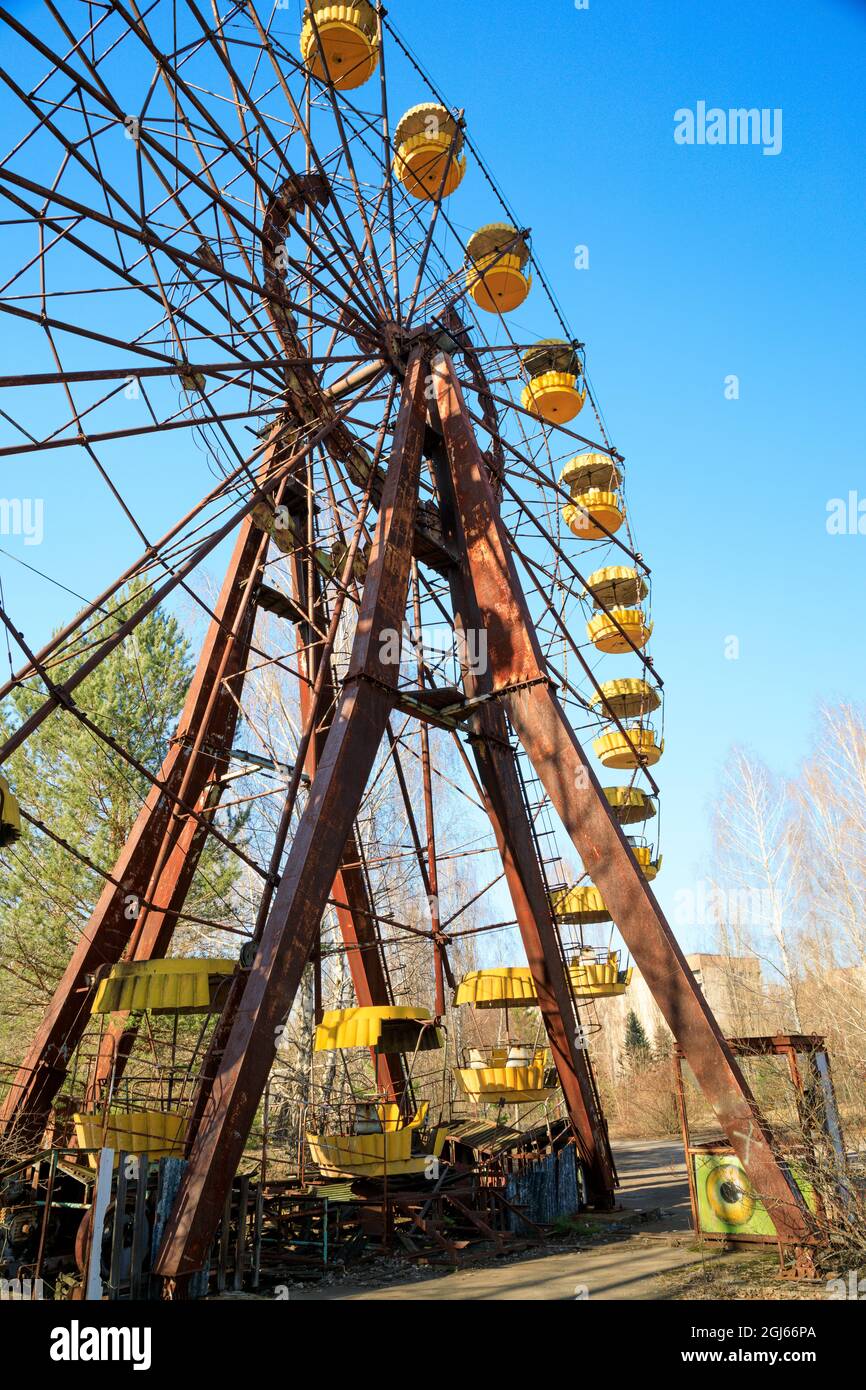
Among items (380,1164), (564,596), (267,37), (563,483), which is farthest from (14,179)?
(563,483)

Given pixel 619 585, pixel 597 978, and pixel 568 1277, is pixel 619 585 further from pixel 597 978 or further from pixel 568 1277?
pixel 568 1277

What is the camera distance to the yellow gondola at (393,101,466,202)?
1579 centimetres

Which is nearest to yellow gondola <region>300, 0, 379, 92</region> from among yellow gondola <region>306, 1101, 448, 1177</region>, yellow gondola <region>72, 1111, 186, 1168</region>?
yellow gondola <region>72, 1111, 186, 1168</region>

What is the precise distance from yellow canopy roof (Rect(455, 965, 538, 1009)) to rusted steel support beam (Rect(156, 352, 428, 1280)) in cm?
474

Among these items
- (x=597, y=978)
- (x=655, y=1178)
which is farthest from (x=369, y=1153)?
(x=655, y=1178)

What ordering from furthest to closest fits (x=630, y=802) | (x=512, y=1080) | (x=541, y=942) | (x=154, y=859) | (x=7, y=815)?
(x=630, y=802) → (x=512, y=1080) → (x=541, y=942) → (x=154, y=859) → (x=7, y=815)

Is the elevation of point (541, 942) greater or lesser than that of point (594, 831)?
lesser

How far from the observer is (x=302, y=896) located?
7.63 m

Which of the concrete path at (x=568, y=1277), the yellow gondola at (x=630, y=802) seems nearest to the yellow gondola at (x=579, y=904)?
the yellow gondola at (x=630, y=802)

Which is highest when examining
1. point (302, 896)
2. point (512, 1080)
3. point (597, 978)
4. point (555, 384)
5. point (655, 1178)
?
point (555, 384)

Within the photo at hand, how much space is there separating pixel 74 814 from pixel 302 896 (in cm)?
1408

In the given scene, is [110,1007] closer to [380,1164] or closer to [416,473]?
[380,1164]

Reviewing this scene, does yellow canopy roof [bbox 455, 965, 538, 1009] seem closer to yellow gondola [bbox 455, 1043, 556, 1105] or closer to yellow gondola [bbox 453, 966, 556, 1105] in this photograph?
yellow gondola [bbox 453, 966, 556, 1105]
